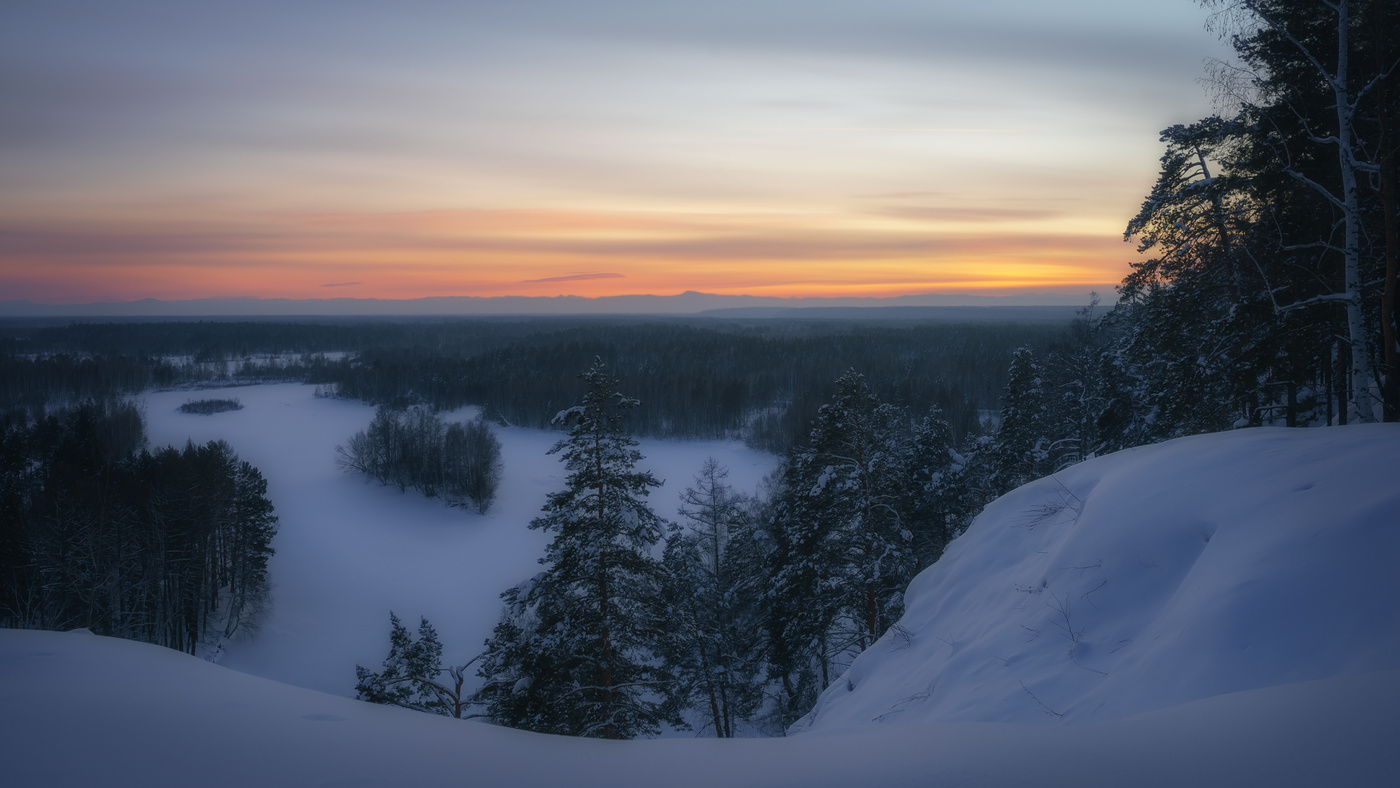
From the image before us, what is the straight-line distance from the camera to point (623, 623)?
10.9 meters

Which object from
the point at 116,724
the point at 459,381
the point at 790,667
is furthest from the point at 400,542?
the point at 459,381

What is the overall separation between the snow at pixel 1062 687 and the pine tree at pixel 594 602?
13.3ft

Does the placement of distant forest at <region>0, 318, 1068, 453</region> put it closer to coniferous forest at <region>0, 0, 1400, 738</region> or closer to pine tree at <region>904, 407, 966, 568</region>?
coniferous forest at <region>0, 0, 1400, 738</region>

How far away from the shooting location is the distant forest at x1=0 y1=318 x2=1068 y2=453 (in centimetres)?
6084

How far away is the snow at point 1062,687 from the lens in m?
3.01

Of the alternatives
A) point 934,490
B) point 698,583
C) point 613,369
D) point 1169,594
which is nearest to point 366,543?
point 698,583

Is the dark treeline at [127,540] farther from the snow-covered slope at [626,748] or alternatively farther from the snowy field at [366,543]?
the snow-covered slope at [626,748]

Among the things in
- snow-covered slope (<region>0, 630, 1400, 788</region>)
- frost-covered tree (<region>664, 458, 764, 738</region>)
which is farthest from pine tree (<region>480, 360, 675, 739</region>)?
snow-covered slope (<region>0, 630, 1400, 788</region>)

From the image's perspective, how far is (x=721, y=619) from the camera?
66.9ft

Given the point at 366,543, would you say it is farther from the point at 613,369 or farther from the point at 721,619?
the point at 613,369

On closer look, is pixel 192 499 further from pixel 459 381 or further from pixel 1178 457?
pixel 459 381

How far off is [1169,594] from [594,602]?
8.54 metres

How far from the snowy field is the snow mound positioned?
83.7 ft

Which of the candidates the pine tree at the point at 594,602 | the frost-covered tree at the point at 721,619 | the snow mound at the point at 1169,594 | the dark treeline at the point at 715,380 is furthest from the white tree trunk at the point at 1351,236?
the dark treeline at the point at 715,380
